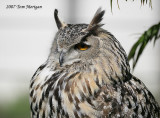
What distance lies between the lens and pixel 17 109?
6.78 m

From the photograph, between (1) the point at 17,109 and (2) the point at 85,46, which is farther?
(1) the point at 17,109

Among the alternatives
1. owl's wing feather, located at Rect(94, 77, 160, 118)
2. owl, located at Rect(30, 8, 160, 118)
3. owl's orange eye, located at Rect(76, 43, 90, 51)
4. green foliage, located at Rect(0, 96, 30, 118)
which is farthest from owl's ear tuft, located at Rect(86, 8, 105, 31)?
green foliage, located at Rect(0, 96, 30, 118)

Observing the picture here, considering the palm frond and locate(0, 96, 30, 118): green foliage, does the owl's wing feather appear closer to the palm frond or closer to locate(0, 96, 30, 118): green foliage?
the palm frond

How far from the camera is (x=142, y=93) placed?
12.1 ft

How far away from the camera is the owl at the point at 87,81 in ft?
11.5

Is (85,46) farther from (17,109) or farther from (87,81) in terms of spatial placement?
(17,109)

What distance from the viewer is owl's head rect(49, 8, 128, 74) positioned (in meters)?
3.50

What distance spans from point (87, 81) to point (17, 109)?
333 centimetres

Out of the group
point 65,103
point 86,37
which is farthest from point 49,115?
point 86,37

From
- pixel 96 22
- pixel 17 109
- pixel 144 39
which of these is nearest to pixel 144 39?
pixel 144 39

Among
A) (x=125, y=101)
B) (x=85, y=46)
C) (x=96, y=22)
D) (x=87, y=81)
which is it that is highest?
(x=96, y=22)

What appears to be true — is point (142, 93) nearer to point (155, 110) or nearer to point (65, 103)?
point (155, 110)

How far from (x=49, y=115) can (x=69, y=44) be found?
510 mm

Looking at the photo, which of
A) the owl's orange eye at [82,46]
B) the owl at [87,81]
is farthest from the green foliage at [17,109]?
the owl's orange eye at [82,46]
